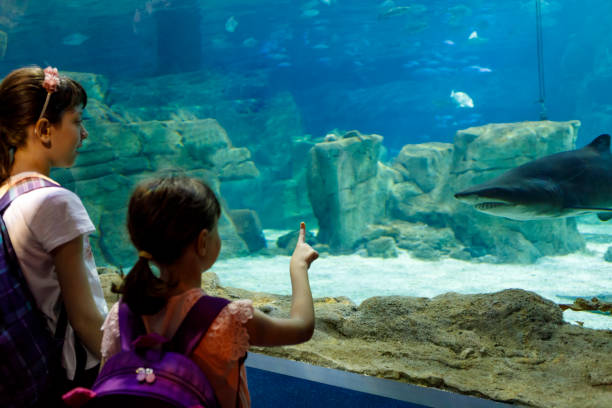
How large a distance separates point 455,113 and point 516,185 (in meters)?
46.5

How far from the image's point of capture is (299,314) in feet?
3.33

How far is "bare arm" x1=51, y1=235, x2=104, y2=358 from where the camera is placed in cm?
114

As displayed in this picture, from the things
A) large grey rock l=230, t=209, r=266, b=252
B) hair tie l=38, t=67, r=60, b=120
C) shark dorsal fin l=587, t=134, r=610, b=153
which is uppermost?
hair tie l=38, t=67, r=60, b=120

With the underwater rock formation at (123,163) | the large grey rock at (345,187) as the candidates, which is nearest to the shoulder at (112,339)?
the large grey rock at (345,187)

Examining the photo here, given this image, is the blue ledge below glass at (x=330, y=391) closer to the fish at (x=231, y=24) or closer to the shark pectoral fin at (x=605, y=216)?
the shark pectoral fin at (x=605, y=216)

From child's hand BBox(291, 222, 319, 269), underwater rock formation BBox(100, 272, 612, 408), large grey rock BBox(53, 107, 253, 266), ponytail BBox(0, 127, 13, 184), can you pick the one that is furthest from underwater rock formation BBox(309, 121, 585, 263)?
ponytail BBox(0, 127, 13, 184)

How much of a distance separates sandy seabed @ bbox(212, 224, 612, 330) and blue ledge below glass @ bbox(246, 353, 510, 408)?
457cm

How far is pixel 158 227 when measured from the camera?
35.2 inches

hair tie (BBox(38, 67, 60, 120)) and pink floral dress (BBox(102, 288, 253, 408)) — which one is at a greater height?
hair tie (BBox(38, 67, 60, 120))

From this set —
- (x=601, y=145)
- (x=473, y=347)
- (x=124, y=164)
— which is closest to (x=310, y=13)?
(x=124, y=164)

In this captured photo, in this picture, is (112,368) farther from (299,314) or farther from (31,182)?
(31,182)

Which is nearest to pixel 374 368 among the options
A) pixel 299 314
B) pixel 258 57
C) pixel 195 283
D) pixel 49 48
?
pixel 299 314

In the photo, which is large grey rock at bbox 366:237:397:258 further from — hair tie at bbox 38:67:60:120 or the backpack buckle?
the backpack buckle

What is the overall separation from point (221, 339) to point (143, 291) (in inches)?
7.8
